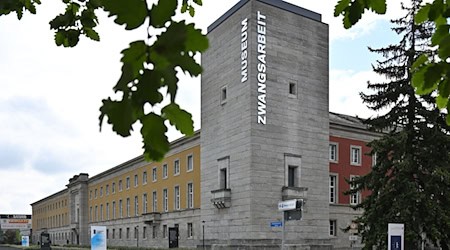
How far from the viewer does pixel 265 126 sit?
40.9m

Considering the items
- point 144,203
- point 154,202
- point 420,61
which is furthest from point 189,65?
point 144,203

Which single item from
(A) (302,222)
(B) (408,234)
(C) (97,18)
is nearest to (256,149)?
(A) (302,222)

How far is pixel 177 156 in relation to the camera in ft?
196

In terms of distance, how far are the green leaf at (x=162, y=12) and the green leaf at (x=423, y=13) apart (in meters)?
1.73

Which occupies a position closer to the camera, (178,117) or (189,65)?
(189,65)

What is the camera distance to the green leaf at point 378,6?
3.33m

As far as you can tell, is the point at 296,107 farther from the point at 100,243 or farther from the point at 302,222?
the point at 100,243

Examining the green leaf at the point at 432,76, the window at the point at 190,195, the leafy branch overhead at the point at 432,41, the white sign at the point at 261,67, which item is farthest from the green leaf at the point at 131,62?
the window at the point at 190,195

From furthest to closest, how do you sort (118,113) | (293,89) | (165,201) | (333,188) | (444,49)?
(165,201) → (333,188) → (293,89) → (444,49) → (118,113)

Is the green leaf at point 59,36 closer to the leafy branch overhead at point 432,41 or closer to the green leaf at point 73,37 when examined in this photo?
the green leaf at point 73,37

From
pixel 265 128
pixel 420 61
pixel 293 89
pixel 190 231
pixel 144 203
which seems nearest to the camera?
pixel 420 61

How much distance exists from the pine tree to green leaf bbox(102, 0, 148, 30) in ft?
91.3

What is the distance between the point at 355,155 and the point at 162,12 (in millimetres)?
55356

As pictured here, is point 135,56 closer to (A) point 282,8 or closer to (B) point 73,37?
(B) point 73,37
